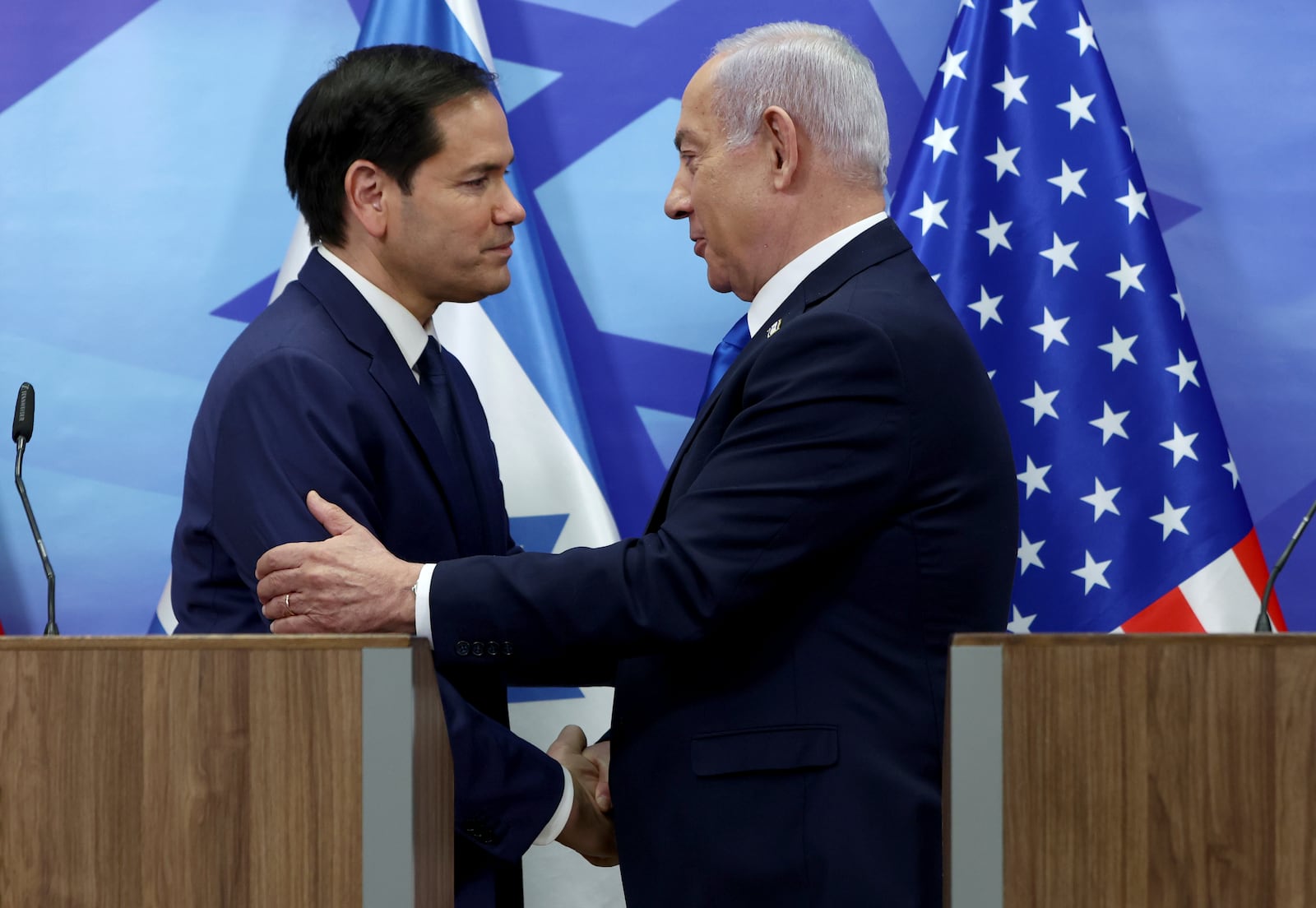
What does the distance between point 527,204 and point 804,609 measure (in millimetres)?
1603

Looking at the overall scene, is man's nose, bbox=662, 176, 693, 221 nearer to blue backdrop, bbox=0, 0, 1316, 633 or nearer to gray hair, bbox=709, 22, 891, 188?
gray hair, bbox=709, 22, 891, 188

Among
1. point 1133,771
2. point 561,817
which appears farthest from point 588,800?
point 1133,771

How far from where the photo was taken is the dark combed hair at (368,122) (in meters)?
2.15

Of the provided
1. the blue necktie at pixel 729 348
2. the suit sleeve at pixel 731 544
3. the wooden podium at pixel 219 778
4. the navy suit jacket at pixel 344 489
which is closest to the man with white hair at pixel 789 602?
the suit sleeve at pixel 731 544

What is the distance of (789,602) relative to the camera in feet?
5.70

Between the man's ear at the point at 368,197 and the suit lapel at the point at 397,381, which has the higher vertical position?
the man's ear at the point at 368,197

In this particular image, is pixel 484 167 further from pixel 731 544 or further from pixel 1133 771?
pixel 1133 771

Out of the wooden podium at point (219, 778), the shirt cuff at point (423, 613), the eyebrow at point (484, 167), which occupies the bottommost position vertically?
the wooden podium at point (219, 778)

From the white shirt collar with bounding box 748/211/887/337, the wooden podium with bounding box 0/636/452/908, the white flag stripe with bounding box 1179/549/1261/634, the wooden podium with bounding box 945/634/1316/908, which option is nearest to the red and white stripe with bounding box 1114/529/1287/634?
the white flag stripe with bounding box 1179/549/1261/634

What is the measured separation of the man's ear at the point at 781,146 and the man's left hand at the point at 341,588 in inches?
29.0

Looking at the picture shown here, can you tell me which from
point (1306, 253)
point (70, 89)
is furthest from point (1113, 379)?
point (70, 89)

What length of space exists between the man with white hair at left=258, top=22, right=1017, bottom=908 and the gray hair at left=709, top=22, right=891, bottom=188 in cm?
24

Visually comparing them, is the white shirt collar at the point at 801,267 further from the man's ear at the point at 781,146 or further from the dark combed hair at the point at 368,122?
the dark combed hair at the point at 368,122

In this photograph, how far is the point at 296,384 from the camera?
1.85 m
